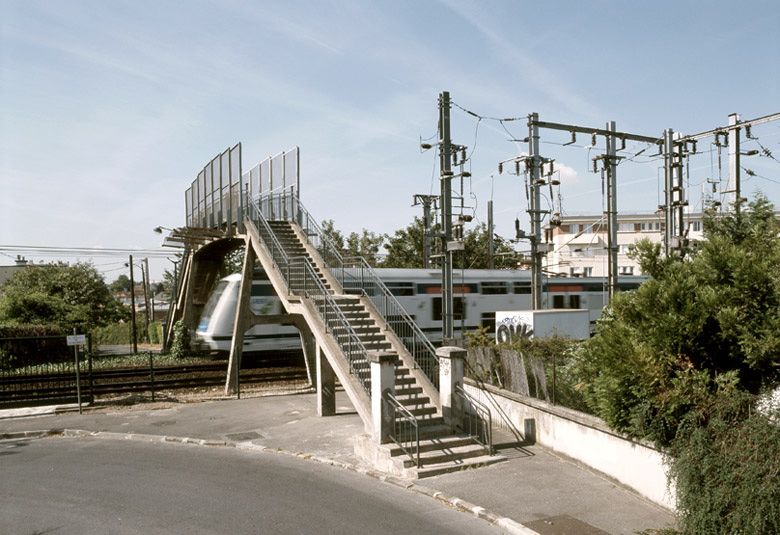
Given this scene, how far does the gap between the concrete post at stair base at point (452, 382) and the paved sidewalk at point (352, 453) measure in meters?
1.26

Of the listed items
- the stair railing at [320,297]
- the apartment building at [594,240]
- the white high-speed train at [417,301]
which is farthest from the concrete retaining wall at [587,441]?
the apartment building at [594,240]

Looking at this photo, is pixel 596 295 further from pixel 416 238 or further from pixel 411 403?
pixel 411 403

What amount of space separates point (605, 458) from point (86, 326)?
33.6 meters

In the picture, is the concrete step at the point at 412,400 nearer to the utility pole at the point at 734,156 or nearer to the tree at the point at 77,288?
the utility pole at the point at 734,156

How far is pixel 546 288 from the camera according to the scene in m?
29.3

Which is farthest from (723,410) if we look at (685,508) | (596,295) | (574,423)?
(596,295)

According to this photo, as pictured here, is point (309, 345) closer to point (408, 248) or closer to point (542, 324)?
point (542, 324)

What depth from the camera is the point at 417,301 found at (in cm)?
2648

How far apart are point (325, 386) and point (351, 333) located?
290 centimetres

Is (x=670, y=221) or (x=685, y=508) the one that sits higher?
(x=670, y=221)

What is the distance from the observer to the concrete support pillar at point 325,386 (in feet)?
53.8

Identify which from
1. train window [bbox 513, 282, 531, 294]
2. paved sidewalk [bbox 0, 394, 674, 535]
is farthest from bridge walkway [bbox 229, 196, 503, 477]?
train window [bbox 513, 282, 531, 294]

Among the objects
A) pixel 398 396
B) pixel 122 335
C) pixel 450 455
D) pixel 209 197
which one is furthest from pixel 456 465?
pixel 122 335

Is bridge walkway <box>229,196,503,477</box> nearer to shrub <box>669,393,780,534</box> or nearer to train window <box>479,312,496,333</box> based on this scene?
shrub <box>669,393,780,534</box>
